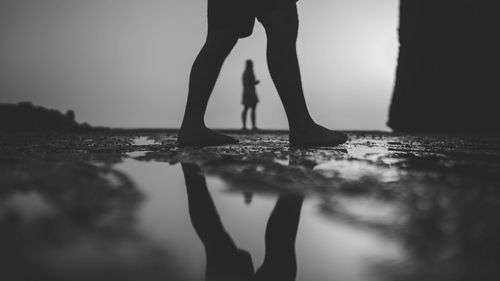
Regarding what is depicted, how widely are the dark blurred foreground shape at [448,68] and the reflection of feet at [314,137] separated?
500 centimetres

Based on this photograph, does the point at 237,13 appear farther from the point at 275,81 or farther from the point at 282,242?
the point at 282,242

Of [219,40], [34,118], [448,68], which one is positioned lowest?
[34,118]

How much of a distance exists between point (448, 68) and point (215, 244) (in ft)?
25.4

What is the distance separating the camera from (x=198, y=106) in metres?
2.15

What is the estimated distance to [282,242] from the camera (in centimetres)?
42

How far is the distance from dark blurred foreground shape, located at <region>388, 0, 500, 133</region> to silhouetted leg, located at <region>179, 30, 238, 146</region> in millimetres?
5336

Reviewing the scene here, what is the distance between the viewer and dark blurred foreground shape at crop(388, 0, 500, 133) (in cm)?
595

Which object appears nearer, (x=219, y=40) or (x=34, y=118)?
(x=219, y=40)

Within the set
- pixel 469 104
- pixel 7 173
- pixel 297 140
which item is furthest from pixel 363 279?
pixel 469 104

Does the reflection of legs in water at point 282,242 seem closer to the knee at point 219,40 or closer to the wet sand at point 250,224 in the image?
the wet sand at point 250,224

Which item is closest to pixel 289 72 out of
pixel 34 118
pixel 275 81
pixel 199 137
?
pixel 275 81

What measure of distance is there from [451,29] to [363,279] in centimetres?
793

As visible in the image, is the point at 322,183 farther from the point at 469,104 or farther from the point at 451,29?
the point at 451,29

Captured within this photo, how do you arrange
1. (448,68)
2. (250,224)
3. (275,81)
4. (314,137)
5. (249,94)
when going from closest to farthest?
1. (250,224)
2. (314,137)
3. (275,81)
4. (448,68)
5. (249,94)
